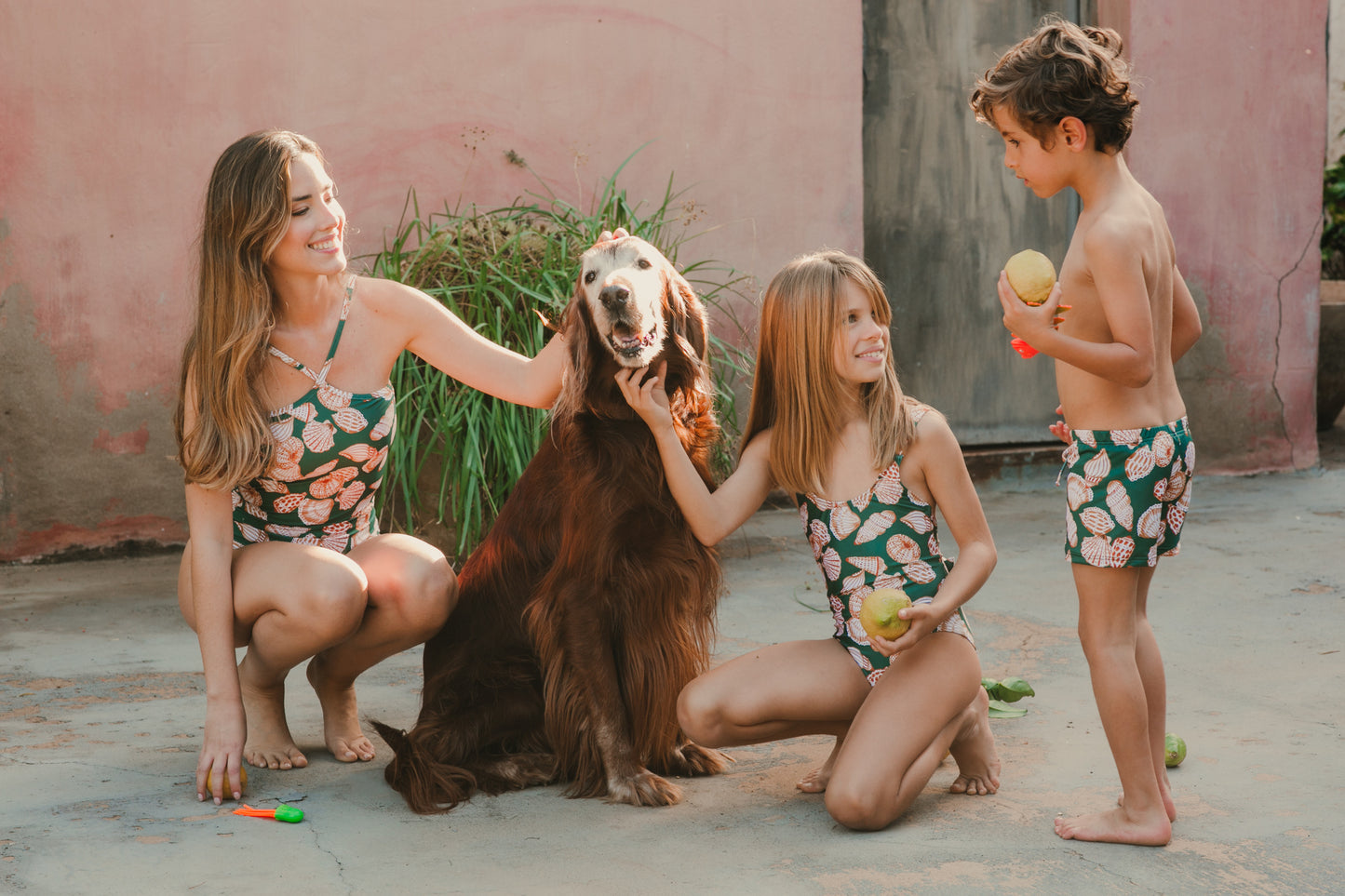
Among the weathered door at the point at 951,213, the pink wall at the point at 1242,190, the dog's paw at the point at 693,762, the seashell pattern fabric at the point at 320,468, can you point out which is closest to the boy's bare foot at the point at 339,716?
the seashell pattern fabric at the point at 320,468

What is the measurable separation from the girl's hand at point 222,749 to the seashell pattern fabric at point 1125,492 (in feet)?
5.02

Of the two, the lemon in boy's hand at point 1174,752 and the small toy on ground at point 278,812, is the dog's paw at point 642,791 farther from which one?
the lemon in boy's hand at point 1174,752

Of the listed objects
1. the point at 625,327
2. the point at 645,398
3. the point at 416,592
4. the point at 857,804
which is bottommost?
the point at 857,804

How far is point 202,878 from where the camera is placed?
77.5 inches

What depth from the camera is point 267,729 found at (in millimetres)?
2541

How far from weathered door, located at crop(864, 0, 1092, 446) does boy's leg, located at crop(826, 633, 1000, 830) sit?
11.6ft

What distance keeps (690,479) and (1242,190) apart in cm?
437

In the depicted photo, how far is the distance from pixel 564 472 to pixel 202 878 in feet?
3.10

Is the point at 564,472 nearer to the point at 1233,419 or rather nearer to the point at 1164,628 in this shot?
the point at 1164,628

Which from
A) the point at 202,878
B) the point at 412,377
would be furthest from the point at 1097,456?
the point at 412,377

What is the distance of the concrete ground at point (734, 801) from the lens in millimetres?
1958

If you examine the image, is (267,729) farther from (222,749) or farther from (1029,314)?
(1029,314)

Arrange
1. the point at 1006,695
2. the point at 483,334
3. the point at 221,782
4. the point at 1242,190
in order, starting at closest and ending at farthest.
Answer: the point at 221,782
the point at 1006,695
the point at 483,334
the point at 1242,190

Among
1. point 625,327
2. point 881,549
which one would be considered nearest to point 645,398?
point 625,327
